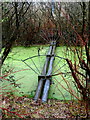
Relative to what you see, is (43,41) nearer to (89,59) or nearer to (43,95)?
(43,95)

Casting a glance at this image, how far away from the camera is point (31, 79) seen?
348 centimetres

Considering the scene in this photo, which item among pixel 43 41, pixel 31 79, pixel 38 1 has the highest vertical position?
pixel 38 1

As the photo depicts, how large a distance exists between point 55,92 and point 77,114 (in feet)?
2.62

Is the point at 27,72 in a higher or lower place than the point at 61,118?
higher

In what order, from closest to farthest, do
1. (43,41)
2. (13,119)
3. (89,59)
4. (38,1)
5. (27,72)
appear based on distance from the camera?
(89,59) → (13,119) → (27,72) → (38,1) → (43,41)

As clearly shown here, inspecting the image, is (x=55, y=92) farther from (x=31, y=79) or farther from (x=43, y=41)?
(x=43, y=41)

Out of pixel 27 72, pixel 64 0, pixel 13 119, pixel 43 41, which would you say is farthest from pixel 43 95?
pixel 43 41

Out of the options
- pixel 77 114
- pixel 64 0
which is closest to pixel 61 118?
pixel 77 114

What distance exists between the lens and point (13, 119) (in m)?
2.08

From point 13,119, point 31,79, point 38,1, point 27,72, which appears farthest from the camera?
point 38,1

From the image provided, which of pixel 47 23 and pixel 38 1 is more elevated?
pixel 38 1

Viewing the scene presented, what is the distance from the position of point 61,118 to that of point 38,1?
5009mm

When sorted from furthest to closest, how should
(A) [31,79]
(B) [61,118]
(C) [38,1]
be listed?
(C) [38,1] < (A) [31,79] < (B) [61,118]

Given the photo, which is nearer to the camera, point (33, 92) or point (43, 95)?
point (43, 95)
